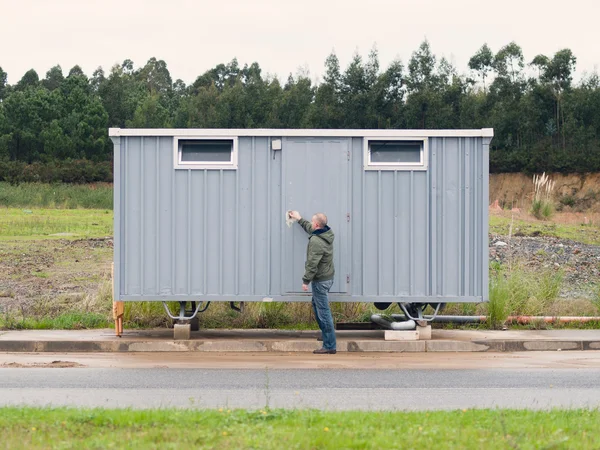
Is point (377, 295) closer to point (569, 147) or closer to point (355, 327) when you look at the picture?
point (355, 327)

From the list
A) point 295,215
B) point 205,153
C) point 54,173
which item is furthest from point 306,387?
point 54,173

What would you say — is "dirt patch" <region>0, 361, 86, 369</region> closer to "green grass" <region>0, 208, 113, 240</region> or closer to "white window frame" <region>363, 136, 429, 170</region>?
"white window frame" <region>363, 136, 429, 170</region>

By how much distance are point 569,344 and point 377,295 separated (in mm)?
2868

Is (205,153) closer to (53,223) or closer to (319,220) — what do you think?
(319,220)

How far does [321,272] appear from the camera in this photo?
42.2ft

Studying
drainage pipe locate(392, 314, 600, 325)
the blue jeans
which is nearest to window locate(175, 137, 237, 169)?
the blue jeans

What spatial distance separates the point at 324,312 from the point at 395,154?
2.71 m

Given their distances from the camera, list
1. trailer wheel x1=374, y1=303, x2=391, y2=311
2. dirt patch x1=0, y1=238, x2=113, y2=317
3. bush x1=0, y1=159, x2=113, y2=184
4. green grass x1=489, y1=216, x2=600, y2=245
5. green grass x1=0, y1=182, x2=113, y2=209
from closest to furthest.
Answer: trailer wheel x1=374, y1=303, x2=391, y2=311 < dirt patch x1=0, y1=238, x2=113, y2=317 < green grass x1=489, y1=216, x2=600, y2=245 < green grass x1=0, y1=182, x2=113, y2=209 < bush x1=0, y1=159, x2=113, y2=184

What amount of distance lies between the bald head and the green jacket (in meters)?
0.06

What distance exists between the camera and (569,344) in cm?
1342

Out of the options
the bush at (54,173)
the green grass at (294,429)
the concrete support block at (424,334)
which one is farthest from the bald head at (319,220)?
the bush at (54,173)

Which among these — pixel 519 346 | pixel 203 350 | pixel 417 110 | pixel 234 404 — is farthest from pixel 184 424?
pixel 417 110

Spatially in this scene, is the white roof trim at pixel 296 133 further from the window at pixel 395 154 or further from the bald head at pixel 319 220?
the bald head at pixel 319 220

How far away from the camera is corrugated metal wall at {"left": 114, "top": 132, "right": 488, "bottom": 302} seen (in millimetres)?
13602
